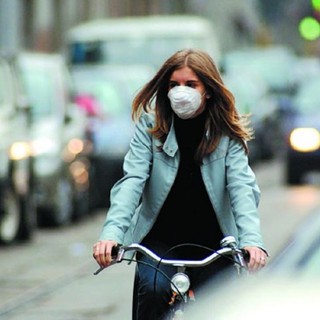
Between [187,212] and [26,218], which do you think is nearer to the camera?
[187,212]

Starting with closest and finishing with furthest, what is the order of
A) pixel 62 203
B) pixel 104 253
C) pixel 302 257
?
pixel 104 253, pixel 302 257, pixel 62 203

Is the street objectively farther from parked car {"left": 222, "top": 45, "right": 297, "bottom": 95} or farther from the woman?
parked car {"left": 222, "top": 45, "right": 297, "bottom": 95}

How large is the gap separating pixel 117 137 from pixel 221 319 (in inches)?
584

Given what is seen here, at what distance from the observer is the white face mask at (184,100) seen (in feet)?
19.1

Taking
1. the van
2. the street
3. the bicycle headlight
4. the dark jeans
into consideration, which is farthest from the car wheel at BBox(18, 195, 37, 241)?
the van

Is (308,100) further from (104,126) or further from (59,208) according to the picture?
(59,208)

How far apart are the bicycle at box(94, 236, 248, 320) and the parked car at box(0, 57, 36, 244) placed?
32.1 feet

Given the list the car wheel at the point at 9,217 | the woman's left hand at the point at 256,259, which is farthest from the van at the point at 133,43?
the woman's left hand at the point at 256,259

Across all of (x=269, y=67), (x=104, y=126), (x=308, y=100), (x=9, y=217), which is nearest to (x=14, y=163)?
(x=9, y=217)

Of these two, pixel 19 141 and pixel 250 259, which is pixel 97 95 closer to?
pixel 19 141

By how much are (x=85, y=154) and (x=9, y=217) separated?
323 cm

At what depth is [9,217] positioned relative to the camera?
15.9m

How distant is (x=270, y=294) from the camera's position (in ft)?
19.7

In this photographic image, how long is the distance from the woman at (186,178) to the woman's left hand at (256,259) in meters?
0.10
